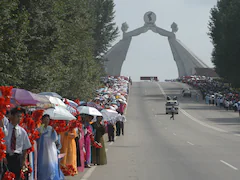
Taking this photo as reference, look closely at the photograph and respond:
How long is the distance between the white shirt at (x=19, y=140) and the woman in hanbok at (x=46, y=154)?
2.43 meters

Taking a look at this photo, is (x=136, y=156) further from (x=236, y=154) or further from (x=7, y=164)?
(x=7, y=164)

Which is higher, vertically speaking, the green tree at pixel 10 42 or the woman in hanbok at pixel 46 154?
the green tree at pixel 10 42

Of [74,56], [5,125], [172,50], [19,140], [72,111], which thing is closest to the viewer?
[5,125]

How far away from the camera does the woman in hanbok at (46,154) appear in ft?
45.7

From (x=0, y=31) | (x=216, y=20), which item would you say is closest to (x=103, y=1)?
(x=216, y=20)

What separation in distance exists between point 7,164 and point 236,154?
38.3 feet

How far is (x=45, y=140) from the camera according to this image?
14.1 m

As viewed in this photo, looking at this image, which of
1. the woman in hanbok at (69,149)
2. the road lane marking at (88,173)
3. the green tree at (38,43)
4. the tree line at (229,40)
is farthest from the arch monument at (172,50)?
the woman in hanbok at (69,149)

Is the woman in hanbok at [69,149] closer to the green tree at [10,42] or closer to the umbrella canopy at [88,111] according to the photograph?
the umbrella canopy at [88,111]

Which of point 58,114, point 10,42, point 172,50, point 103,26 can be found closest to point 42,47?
point 10,42

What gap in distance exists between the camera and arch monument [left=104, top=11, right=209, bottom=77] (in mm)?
141250

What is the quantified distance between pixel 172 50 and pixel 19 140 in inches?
5260

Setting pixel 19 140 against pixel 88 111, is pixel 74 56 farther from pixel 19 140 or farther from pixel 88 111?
pixel 19 140

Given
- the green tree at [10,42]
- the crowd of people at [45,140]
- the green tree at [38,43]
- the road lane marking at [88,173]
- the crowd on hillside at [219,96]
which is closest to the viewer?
the crowd of people at [45,140]
